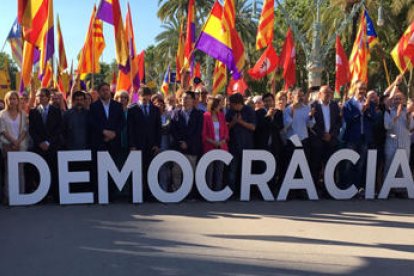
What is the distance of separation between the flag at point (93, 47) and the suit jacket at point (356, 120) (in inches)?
230

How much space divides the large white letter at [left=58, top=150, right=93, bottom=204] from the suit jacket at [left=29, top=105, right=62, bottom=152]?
574mm

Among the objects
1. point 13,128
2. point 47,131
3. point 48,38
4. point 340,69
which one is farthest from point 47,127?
point 340,69

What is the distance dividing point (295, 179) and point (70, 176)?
365 cm

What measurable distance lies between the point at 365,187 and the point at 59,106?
215 inches

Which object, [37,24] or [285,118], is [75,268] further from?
[37,24]

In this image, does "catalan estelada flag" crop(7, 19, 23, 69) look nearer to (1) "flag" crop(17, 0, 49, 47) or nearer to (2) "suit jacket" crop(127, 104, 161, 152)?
(1) "flag" crop(17, 0, 49, 47)

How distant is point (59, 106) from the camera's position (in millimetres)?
8445

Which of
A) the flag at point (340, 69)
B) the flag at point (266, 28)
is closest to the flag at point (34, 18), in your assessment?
the flag at point (266, 28)

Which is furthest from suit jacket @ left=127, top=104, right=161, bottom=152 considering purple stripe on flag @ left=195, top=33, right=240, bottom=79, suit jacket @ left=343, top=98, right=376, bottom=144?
suit jacket @ left=343, top=98, right=376, bottom=144

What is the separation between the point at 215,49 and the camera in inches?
411

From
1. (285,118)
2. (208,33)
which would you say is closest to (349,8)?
(208,33)

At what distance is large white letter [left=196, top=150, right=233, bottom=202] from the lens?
7973mm

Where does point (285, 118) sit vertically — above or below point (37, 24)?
below

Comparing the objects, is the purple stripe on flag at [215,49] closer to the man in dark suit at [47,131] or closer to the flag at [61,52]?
the man in dark suit at [47,131]
